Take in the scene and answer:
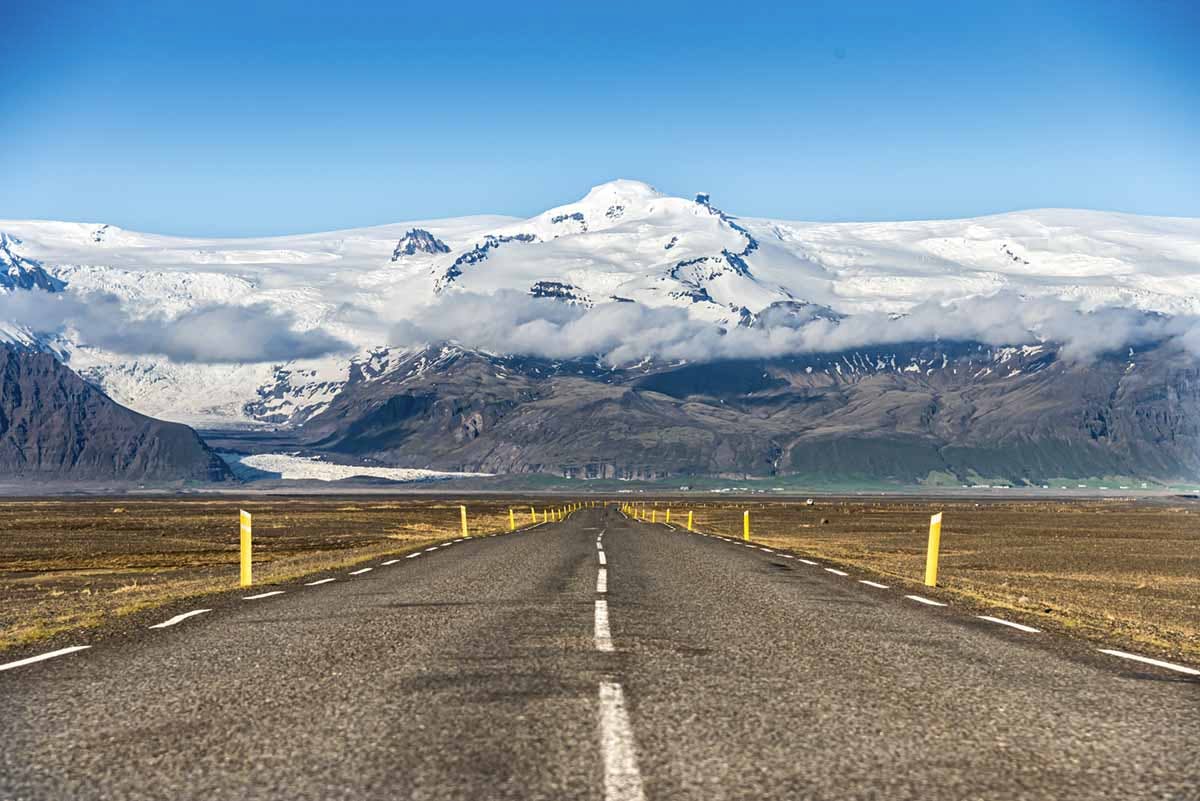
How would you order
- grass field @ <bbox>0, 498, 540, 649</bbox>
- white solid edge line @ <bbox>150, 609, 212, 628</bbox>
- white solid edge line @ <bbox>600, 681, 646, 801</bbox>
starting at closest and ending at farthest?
white solid edge line @ <bbox>600, 681, 646, 801</bbox> < white solid edge line @ <bbox>150, 609, 212, 628</bbox> < grass field @ <bbox>0, 498, 540, 649</bbox>

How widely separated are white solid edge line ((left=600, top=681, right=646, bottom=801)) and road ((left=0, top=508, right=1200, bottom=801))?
0.09 ft

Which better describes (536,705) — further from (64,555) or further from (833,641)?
(64,555)

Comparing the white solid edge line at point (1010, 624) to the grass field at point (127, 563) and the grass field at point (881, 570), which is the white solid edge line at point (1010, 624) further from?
the grass field at point (127, 563)

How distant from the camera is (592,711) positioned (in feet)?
31.4

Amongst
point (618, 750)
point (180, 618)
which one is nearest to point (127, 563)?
point (180, 618)

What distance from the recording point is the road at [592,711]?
25.0 feet

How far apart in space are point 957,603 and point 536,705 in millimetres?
12895

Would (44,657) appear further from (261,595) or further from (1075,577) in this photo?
(1075,577)

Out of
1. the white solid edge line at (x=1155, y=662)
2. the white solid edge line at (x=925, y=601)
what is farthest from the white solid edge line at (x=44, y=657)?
the white solid edge line at (x=925, y=601)

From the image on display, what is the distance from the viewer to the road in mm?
7629

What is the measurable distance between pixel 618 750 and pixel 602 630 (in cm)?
650

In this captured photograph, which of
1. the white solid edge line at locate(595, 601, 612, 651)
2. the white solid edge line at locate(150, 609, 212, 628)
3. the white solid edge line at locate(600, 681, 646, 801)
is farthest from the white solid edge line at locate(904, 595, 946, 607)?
the white solid edge line at locate(150, 609, 212, 628)

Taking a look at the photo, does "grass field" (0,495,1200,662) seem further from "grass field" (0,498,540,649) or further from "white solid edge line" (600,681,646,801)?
"white solid edge line" (600,681,646,801)

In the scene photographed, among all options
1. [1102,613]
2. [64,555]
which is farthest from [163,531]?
[1102,613]
